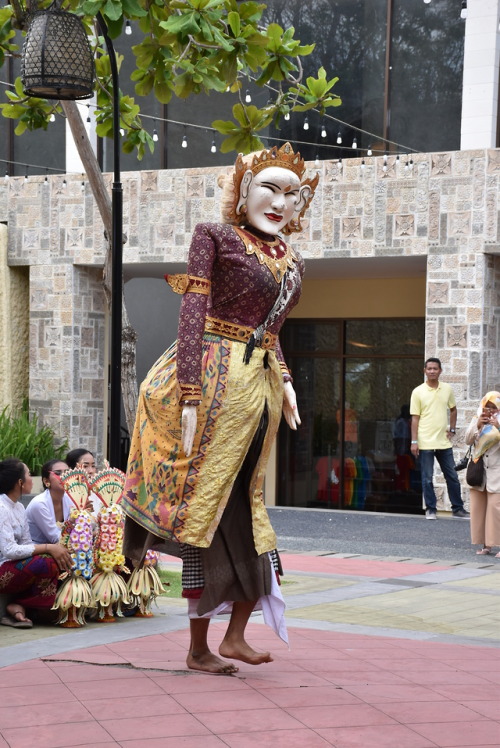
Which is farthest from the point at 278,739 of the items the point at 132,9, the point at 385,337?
the point at 385,337

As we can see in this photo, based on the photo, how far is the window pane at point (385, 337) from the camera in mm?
16734

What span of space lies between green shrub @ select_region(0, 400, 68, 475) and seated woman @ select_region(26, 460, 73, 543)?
26.7 ft

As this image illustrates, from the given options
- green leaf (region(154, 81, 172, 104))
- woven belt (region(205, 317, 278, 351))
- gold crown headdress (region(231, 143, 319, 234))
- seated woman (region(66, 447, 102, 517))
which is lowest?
seated woman (region(66, 447, 102, 517))

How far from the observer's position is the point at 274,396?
5.04 m

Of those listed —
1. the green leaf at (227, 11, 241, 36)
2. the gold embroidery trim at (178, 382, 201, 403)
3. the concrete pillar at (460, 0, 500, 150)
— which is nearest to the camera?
the gold embroidery trim at (178, 382, 201, 403)

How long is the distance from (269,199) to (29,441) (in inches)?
425

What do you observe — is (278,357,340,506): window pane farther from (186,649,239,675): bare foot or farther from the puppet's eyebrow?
(186,649,239,675): bare foot

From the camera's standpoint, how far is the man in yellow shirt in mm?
13531

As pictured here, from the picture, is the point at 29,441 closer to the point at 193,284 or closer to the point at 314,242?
the point at 314,242

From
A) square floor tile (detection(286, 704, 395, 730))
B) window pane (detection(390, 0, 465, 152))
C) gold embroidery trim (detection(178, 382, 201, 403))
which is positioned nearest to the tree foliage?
gold embroidery trim (detection(178, 382, 201, 403))

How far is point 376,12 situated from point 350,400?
17.1 feet

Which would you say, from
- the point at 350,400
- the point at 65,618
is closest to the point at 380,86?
the point at 350,400

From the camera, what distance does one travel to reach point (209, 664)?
16.1 ft

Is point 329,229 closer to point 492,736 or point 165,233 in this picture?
point 165,233
